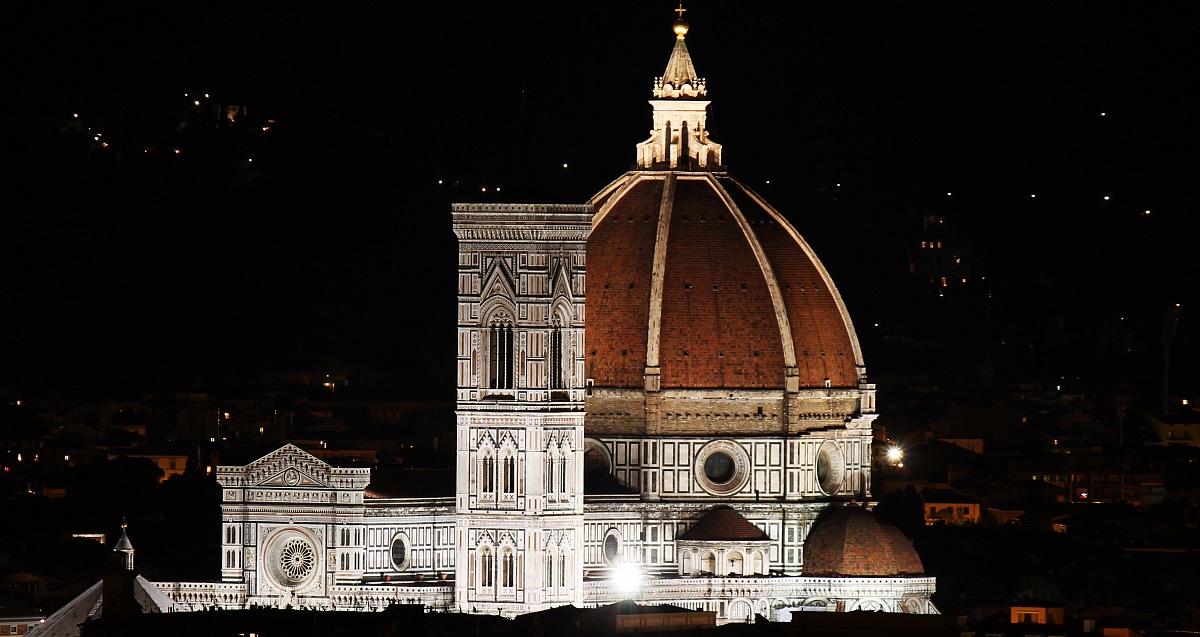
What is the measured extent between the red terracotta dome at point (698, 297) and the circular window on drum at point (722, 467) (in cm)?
144

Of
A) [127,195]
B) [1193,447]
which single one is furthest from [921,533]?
[127,195]

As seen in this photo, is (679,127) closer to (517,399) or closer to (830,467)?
(830,467)

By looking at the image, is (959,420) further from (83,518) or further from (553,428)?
(553,428)

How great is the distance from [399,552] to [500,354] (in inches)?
222

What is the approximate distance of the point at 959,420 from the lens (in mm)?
165250

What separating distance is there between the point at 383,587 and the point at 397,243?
6346 cm

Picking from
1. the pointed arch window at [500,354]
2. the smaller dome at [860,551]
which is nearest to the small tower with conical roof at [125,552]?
the pointed arch window at [500,354]

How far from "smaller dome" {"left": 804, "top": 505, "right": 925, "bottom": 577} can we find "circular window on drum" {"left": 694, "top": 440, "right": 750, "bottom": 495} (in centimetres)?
313

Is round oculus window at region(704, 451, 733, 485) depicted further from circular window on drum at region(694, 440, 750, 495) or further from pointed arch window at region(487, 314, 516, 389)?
pointed arch window at region(487, 314, 516, 389)

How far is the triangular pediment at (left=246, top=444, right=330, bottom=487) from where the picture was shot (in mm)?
97562

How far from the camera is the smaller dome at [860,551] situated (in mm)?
99688

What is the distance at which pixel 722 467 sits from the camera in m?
104

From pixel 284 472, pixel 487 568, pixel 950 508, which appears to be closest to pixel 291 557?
pixel 284 472

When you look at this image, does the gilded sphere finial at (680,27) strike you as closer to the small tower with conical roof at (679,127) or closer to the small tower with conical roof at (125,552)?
the small tower with conical roof at (679,127)
